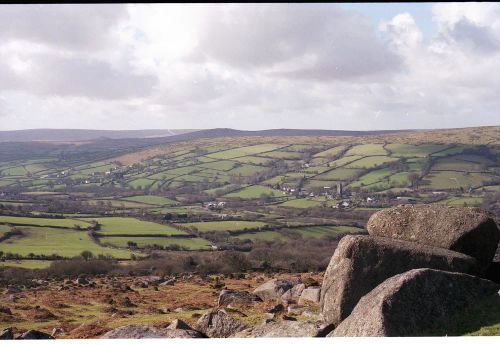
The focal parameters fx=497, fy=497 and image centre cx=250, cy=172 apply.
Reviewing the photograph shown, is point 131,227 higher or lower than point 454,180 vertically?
lower

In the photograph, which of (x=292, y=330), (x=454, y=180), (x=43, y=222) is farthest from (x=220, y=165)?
(x=292, y=330)

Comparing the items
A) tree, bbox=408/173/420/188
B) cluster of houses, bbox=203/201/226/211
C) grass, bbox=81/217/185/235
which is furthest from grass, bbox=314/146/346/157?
grass, bbox=81/217/185/235

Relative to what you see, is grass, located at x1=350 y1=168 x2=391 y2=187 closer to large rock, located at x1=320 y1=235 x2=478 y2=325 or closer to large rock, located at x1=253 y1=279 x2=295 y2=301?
large rock, located at x1=253 y1=279 x2=295 y2=301

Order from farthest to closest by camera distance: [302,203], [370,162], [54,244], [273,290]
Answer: [370,162], [302,203], [54,244], [273,290]

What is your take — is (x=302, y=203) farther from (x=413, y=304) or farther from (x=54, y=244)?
(x=413, y=304)

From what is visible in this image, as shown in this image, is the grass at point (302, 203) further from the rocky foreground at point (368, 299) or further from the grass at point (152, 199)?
the rocky foreground at point (368, 299)

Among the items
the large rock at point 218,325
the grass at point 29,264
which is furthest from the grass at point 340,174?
the large rock at point 218,325
